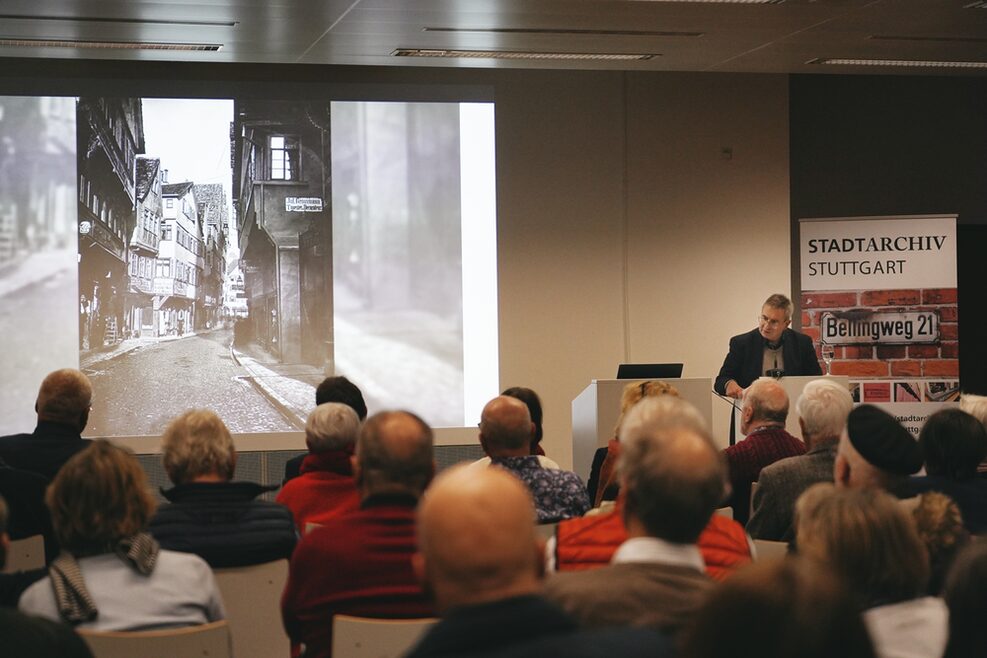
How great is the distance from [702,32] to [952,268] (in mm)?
3162

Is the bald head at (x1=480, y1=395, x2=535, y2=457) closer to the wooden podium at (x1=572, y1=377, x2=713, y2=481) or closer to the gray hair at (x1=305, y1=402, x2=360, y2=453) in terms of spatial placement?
the gray hair at (x1=305, y1=402, x2=360, y2=453)

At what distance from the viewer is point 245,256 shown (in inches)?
324

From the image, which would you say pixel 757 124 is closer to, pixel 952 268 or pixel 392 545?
pixel 952 268

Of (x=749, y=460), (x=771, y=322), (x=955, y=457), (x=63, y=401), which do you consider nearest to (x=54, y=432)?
(x=63, y=401)

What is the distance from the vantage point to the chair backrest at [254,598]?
307 cm

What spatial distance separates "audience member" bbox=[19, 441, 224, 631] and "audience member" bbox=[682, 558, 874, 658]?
162 centimetres

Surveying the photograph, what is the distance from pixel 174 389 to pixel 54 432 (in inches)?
149

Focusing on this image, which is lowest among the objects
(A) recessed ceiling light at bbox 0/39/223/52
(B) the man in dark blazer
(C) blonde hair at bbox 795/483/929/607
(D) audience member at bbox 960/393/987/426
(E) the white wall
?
(C) blonde hair at bbox 795/483/929/607

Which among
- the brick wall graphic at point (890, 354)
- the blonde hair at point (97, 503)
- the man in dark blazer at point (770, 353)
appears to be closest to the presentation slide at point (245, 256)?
the man in dark blazer at point (770, 353)

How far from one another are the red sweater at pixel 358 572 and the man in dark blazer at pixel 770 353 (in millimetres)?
4628

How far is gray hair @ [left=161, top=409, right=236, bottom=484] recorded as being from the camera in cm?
333

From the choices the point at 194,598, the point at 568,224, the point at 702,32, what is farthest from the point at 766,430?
the point at 568,224

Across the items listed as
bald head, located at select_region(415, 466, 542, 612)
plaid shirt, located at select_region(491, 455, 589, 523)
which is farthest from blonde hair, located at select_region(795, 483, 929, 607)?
plaid shirt, located at select_region(491, 455, 589, 523)

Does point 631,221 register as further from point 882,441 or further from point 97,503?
point 97,503
